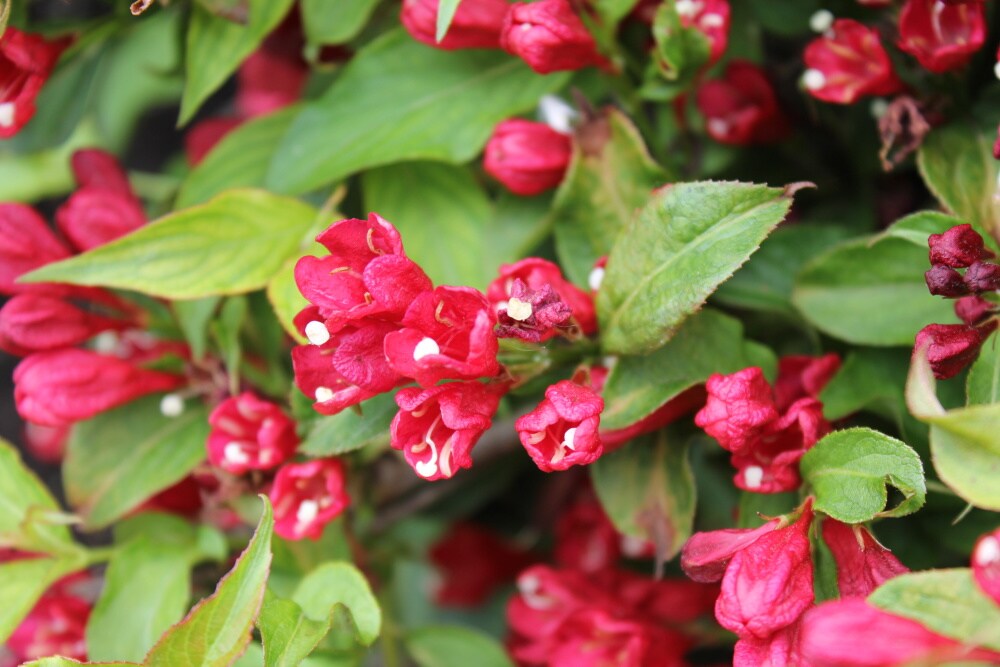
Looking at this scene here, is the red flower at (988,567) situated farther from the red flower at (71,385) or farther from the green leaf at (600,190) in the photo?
the red flower at (71,385)

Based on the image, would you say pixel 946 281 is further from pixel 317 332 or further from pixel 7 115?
pixel 7 115

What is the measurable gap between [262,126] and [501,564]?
0.55m

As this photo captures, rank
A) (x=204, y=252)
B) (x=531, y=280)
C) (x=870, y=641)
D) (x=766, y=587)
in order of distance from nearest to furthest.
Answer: (x=870, y=641) → (x=766, y=587) → (x=531, y=280) → (x=204, y=252)

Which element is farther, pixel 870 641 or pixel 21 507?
pixel 21 507

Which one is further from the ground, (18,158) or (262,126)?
(262,126)

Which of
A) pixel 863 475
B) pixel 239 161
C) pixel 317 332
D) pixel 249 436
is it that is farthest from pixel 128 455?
pixel 863 475

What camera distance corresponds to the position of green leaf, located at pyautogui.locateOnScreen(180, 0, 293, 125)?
803mm

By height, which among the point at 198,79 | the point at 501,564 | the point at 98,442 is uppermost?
the point at 198,79

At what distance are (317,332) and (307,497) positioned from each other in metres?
0.23

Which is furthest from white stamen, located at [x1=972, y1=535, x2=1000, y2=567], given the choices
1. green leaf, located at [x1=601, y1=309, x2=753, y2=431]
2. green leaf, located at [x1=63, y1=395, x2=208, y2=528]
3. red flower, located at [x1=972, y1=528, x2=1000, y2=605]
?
green leaf, located at [x1=63, y1=395, x2=208, y2=528]

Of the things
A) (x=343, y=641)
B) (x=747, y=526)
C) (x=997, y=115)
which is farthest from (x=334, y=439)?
(x=997, y=115)

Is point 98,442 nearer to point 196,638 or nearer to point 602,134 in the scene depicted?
point 196,638

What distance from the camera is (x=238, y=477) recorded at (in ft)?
2.64

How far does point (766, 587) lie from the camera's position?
547 millimetres
